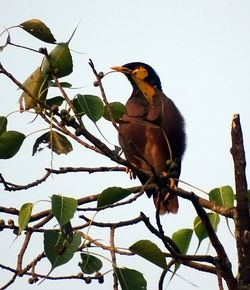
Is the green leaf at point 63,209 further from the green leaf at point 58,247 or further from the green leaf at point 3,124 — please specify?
the green leaf at point 3,124

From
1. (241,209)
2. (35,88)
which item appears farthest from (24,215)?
(241,209)

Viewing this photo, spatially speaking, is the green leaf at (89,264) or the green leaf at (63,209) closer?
the green leaf at (63,209)

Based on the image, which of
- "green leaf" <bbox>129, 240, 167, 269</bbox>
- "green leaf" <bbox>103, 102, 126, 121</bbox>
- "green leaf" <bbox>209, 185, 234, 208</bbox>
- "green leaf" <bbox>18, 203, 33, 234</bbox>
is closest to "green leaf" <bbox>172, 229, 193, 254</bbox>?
"green leaf" <bbox>209, 185, 234, 208</bbox>

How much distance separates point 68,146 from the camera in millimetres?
2125

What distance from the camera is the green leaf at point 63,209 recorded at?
5.52 ft

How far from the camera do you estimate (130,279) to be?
179 cm

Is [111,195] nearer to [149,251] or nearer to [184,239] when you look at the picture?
[149,251]

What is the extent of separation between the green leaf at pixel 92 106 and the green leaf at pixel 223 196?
53cm

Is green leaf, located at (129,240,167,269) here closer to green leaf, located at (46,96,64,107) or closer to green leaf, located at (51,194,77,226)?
green leaf, located at (51,194,77,226)

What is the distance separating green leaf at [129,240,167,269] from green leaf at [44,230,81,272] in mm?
169

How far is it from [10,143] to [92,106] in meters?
0.30

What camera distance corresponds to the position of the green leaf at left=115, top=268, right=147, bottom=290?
5.82 feet

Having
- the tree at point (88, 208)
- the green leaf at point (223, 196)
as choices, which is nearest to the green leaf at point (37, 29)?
the tree at point (88, 208)

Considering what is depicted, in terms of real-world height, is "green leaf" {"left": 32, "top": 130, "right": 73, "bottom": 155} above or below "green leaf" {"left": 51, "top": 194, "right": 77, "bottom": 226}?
above
